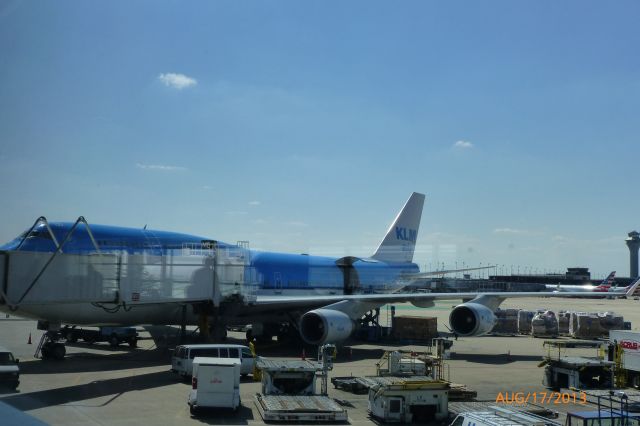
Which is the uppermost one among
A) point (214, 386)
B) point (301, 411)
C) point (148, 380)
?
point (214, 386)

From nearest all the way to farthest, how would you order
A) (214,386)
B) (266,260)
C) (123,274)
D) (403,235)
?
(214,386) < (123,274) < (266,260) < (403,235)

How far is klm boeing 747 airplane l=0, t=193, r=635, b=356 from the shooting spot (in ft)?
46.4

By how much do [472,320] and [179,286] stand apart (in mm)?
10891

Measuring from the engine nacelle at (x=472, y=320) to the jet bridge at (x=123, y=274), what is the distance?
773 cm

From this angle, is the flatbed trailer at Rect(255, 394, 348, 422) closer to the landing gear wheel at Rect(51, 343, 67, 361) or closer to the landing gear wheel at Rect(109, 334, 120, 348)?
the landing gear wheel at Rect(51, 343, 67, 361)

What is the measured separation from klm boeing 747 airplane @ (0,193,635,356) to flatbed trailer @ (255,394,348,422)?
5.59 meters

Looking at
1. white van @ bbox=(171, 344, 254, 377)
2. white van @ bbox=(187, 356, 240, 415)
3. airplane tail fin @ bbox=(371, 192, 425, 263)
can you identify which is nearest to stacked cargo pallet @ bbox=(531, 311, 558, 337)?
airplane tail fin @ bbox=(371, 192, 425, 263)

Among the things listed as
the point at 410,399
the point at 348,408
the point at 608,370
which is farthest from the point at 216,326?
the point at 608,370

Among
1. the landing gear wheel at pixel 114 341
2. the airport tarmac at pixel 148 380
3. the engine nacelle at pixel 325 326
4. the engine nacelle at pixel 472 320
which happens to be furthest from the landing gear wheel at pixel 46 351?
the engine nacelle at pixel 472 320

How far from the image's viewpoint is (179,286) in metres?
19.0

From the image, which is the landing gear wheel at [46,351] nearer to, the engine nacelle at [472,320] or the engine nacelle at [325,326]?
the engine nacelle at [325,326]

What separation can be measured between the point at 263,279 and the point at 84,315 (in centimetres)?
860

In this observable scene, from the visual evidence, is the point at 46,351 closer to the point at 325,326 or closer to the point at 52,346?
the point at 52,346

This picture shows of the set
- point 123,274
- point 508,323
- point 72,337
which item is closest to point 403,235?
point 508,323
